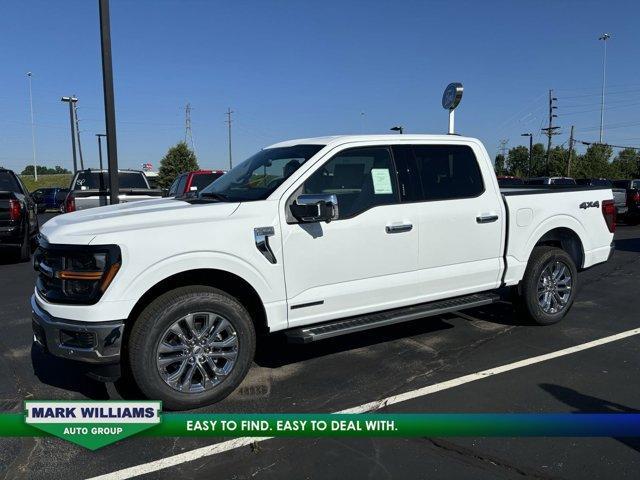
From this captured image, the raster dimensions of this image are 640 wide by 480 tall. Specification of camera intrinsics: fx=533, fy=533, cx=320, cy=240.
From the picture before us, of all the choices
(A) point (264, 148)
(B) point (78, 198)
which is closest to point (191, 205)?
(A) point (264, 148)

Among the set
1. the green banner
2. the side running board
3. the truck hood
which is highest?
the truck hood

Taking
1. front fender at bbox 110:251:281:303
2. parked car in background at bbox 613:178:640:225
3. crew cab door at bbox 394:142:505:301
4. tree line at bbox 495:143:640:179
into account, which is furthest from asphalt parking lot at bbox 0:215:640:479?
tree line at bbox 495:143:640:179

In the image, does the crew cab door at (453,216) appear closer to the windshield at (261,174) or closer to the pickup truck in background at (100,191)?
the windshield at (261,174)

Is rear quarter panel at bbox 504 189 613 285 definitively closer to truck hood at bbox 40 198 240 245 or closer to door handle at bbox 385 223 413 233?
door handle at bbox 385 223 413 233

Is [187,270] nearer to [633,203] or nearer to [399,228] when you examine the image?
[399,228]

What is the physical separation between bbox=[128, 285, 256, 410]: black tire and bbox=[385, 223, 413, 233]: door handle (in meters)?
1.38

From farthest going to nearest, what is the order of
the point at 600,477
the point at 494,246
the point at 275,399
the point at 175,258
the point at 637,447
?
the point at 494,246, the point at 275,399, the point at 175,258, the point at 637,447, the point at 600,477

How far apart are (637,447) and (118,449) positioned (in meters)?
3.15

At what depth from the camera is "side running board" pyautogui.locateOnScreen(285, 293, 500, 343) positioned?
4.10m

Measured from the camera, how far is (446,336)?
18.0 ft

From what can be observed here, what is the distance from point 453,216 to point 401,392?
170 cm

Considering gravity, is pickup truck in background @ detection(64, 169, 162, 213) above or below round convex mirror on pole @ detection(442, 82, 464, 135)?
below

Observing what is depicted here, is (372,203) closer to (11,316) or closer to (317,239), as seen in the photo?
(317,239)

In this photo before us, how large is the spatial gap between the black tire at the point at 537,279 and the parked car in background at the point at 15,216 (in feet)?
26.2
